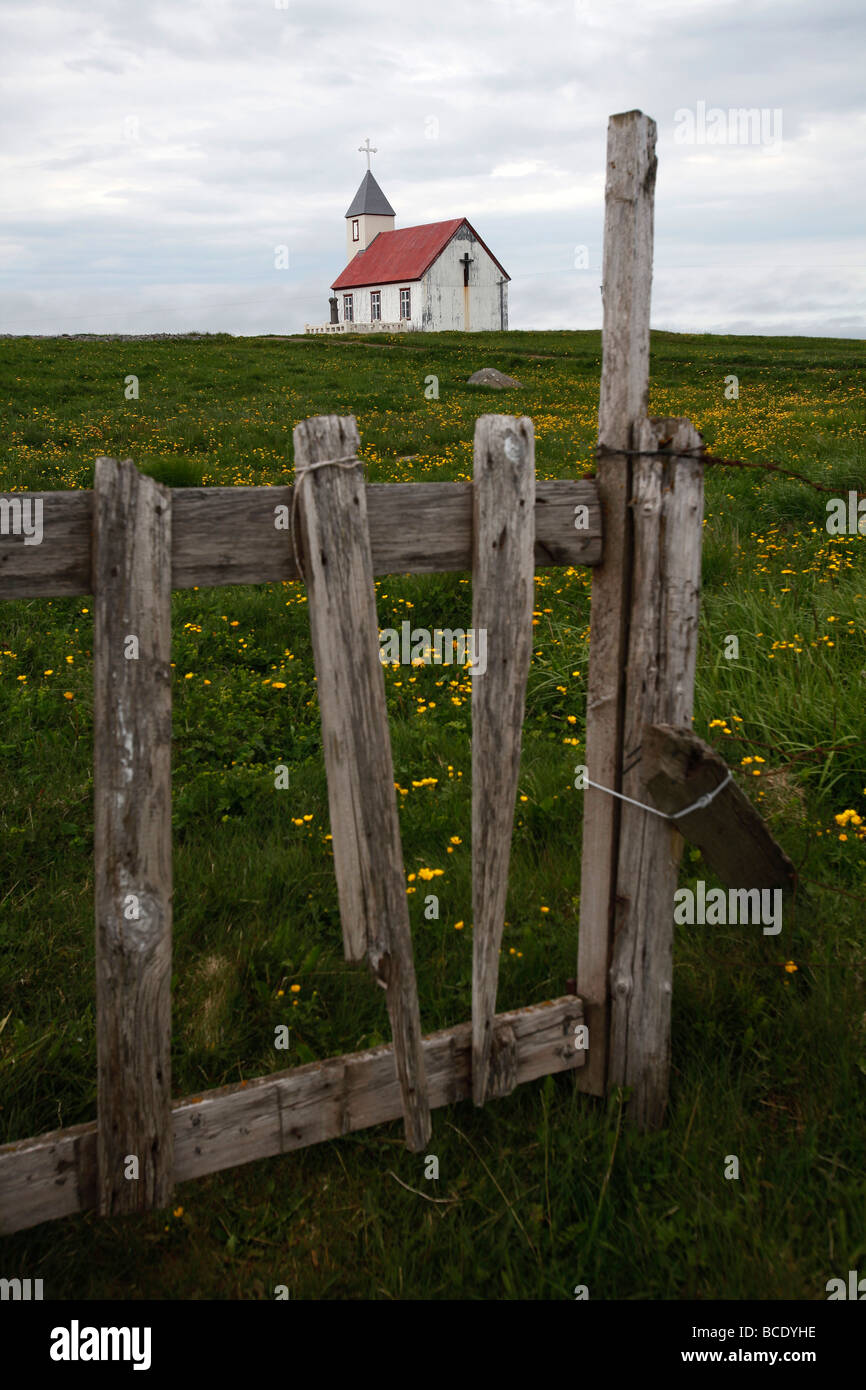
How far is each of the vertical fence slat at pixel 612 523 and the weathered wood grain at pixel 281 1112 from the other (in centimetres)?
18

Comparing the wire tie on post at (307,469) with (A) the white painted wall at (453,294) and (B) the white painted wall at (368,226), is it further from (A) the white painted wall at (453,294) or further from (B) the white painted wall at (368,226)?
(B) the white painted wall at (368,226)

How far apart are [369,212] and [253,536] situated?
72481 millimetres

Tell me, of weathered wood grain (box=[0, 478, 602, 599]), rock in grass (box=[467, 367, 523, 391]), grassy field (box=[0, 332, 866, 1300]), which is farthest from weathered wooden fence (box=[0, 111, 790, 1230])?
rock in grass (box=[467, 367, 523, 391])

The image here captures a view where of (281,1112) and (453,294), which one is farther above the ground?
(453,294)

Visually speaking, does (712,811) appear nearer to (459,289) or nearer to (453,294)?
(453,294)

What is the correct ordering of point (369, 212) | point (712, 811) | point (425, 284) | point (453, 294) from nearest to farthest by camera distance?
point (712, 811) < point (425, 284) < point (453, 294) < point (369, 212)

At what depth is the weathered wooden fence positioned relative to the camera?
229 centimetres

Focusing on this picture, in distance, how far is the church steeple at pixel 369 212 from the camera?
219 ft

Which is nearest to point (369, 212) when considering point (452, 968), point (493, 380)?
point (493, 380)

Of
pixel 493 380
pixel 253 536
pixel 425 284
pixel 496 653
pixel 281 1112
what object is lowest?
pixel 281 1112

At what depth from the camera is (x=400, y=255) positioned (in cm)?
5781

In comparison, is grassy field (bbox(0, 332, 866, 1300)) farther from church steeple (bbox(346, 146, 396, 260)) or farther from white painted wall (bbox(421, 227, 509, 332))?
church steeple (bbox(346, 146, 396, 260))

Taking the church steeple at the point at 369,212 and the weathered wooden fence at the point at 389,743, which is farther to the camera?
the church steeple at the point at 369,212

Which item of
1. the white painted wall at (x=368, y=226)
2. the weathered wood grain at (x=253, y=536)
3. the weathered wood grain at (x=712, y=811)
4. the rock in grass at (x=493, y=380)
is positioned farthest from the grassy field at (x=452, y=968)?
the white painted wall at (x=368, y=226)
